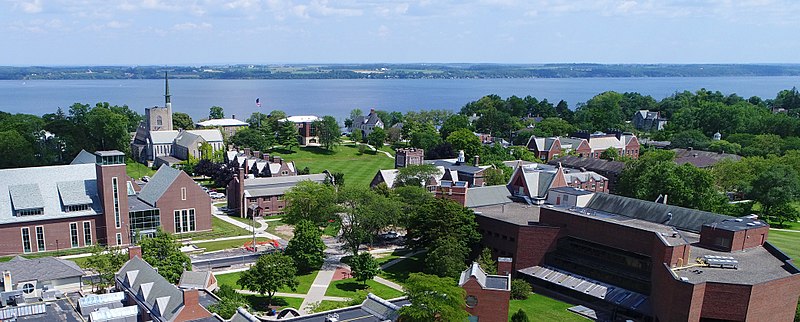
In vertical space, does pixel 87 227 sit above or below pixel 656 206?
below

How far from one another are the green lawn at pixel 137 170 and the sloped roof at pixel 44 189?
34.9 metres

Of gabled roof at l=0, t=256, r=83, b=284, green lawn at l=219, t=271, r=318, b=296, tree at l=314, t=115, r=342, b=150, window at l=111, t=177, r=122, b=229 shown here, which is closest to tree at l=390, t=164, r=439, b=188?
green lawn at l=219, t=271, r=318, b=296

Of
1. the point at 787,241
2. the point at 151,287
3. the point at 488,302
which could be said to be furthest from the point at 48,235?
the point at 787,241

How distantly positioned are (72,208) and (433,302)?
144 ft

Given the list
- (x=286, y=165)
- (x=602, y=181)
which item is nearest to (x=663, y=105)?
(x=602, y=181)

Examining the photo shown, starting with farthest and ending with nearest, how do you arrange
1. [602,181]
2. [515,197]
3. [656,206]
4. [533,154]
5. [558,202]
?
[533,154], [602,181], [515,197], [558,202], [656,206]

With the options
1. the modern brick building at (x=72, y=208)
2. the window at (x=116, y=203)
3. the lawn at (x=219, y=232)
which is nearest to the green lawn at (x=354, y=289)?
the lawn at (x=219, y=232)

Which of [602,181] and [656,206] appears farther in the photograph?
[602,181]

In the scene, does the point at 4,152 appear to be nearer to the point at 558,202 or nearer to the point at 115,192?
the point at 115,192

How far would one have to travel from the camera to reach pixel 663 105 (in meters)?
185

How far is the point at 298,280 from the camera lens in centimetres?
5072

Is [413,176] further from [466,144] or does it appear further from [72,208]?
[72,208]

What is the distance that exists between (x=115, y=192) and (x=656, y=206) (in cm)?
5118

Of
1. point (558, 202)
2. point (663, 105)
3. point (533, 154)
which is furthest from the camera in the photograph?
point (663, 105)
